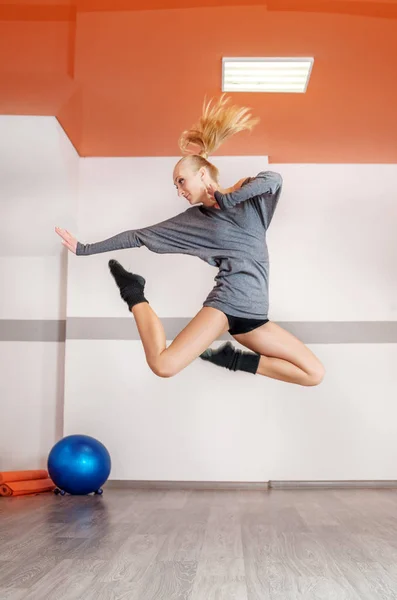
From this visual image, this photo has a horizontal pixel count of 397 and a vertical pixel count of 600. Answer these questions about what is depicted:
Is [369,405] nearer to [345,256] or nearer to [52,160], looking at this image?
[345,256]

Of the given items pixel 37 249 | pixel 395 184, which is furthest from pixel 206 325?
pixel 395 184

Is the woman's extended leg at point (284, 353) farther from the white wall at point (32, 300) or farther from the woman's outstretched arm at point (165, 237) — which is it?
the white wall at point (32, 300)

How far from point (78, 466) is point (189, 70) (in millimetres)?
2734

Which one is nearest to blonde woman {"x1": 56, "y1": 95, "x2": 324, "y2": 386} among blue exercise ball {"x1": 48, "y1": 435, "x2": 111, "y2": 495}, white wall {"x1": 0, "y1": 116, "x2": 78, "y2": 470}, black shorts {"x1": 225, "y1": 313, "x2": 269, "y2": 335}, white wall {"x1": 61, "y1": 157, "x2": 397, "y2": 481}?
black shorts {"x1": 225, "y1": 313, "x2": 269, "y2": 335}

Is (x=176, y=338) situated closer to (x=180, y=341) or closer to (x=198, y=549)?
(x=180, y=341)

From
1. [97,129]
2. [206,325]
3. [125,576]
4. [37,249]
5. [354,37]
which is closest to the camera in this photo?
[125,576]

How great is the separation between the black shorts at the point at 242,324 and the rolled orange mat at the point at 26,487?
2.28 m

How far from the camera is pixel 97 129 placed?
17.8ft

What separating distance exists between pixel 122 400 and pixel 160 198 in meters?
1.69

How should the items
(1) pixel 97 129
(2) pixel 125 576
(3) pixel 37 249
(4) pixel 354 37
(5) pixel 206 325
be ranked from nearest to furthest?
1. (2) pixel 125 576
2. (5) pixel 206 325
3. (4) pixel 354 37
4. (1) pixel 97 129
5. (3) pixel 37 249

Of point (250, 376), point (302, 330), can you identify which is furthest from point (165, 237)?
point (302, 330)

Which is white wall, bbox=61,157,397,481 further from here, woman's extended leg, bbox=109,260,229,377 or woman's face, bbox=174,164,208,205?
woman's face, bbox=174,164,208,205

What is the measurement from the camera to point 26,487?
16.6 feet

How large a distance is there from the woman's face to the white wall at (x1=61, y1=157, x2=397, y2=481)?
2.21m
